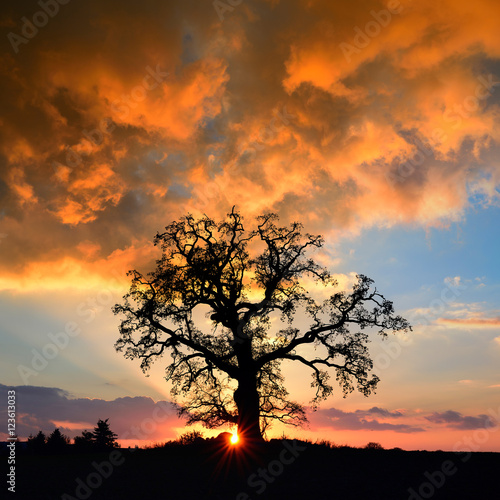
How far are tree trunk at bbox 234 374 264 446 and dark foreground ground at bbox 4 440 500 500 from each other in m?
1.80

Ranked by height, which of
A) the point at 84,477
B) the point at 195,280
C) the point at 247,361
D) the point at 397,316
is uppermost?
the point at 195,280

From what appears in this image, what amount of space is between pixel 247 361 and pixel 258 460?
6683mm

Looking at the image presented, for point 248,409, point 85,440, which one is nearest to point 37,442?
point 85,440

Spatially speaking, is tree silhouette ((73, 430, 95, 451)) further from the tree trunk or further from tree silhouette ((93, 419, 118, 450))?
the tree trunk

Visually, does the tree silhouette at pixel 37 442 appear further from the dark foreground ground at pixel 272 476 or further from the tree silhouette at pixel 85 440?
the dark foreground ground at pixel 272 476

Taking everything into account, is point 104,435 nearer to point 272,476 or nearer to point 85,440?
point 85,440

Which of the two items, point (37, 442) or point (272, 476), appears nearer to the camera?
point (272, 476)

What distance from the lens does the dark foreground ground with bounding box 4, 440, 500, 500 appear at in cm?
1557

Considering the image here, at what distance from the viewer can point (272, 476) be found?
59.0 feet

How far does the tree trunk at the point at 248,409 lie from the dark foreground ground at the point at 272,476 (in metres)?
1.80

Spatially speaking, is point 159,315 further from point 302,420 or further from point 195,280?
point 302,420

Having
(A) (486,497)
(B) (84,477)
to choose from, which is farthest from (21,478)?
(A) (486,497)

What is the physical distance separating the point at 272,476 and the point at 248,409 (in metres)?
7.40

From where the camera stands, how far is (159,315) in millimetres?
26750
